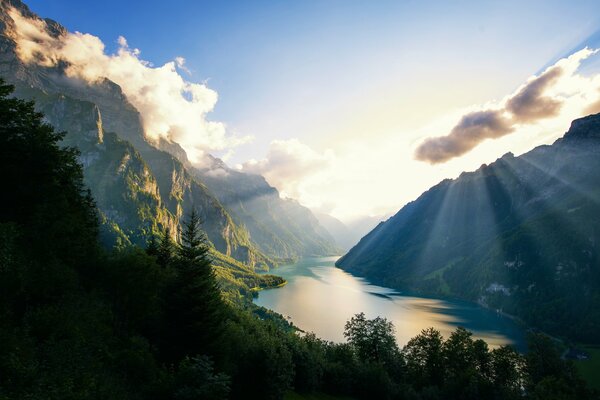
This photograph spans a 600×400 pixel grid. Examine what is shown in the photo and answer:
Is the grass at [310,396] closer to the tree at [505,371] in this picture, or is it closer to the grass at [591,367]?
the tree at [505,371]

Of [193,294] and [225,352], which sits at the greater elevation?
[193,294]

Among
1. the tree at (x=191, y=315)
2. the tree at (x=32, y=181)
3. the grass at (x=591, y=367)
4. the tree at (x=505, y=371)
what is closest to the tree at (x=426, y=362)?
the tree at (x=505, y=371)

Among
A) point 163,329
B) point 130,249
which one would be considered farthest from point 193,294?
point 130,249

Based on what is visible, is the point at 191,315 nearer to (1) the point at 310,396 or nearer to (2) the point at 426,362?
(1) the point at 310,396

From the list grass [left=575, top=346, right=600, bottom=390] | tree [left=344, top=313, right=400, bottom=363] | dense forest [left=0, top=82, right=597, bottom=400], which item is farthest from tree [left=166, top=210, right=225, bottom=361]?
grass [left=575, top=346, right=600, bottom=390]

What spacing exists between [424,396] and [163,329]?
50.8 metres

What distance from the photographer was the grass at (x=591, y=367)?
10938cm

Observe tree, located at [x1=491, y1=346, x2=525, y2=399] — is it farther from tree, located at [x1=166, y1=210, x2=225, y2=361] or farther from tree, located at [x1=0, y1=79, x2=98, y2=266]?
tree, located at [x1=0, y1=79, x2=98, y2=266]

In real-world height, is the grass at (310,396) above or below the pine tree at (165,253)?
below

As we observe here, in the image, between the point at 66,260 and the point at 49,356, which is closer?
the point at 49,356

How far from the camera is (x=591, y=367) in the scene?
123 m

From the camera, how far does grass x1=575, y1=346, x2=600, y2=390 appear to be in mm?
109375

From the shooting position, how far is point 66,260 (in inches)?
1324

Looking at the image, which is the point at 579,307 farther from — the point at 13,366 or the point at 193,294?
the point at 13,366
